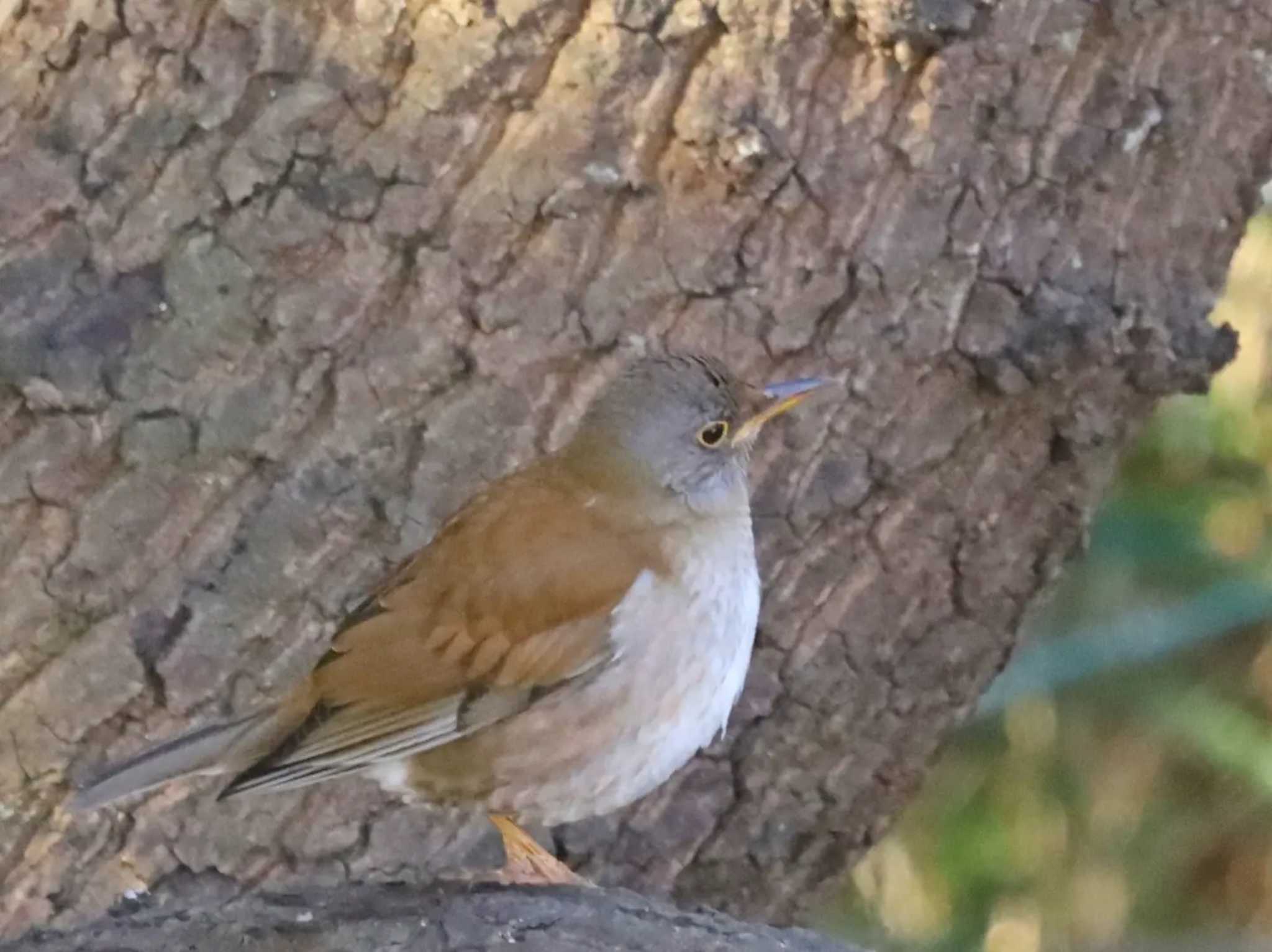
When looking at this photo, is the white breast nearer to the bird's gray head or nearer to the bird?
the bird

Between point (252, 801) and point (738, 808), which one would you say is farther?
point (738, 808)

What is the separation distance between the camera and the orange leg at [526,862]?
2.70 metres

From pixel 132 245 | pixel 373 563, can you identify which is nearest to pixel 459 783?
pixel 373 563

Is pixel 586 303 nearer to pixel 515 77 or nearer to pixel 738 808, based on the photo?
pixel 515 77

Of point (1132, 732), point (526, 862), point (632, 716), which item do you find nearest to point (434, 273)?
point (632, 716)

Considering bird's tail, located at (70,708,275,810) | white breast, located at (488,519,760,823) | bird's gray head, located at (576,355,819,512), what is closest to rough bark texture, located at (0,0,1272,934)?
bird's gray head, located at (576,355,819,512)

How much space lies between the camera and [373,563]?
2.84 meters

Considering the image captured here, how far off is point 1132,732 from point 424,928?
11.1 ft

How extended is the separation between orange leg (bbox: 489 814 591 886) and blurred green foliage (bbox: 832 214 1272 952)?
2083mm

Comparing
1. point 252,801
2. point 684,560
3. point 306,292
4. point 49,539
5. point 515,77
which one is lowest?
point 252,801

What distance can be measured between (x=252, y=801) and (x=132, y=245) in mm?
1067

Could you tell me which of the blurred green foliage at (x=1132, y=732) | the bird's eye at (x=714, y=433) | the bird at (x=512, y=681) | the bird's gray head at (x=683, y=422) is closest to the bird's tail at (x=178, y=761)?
the bird at (x=512, y=681)

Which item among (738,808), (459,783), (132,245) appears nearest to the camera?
(459,783)

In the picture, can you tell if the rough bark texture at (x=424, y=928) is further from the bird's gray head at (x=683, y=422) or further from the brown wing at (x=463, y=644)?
the bird's gray head at (x=683, y=422)
